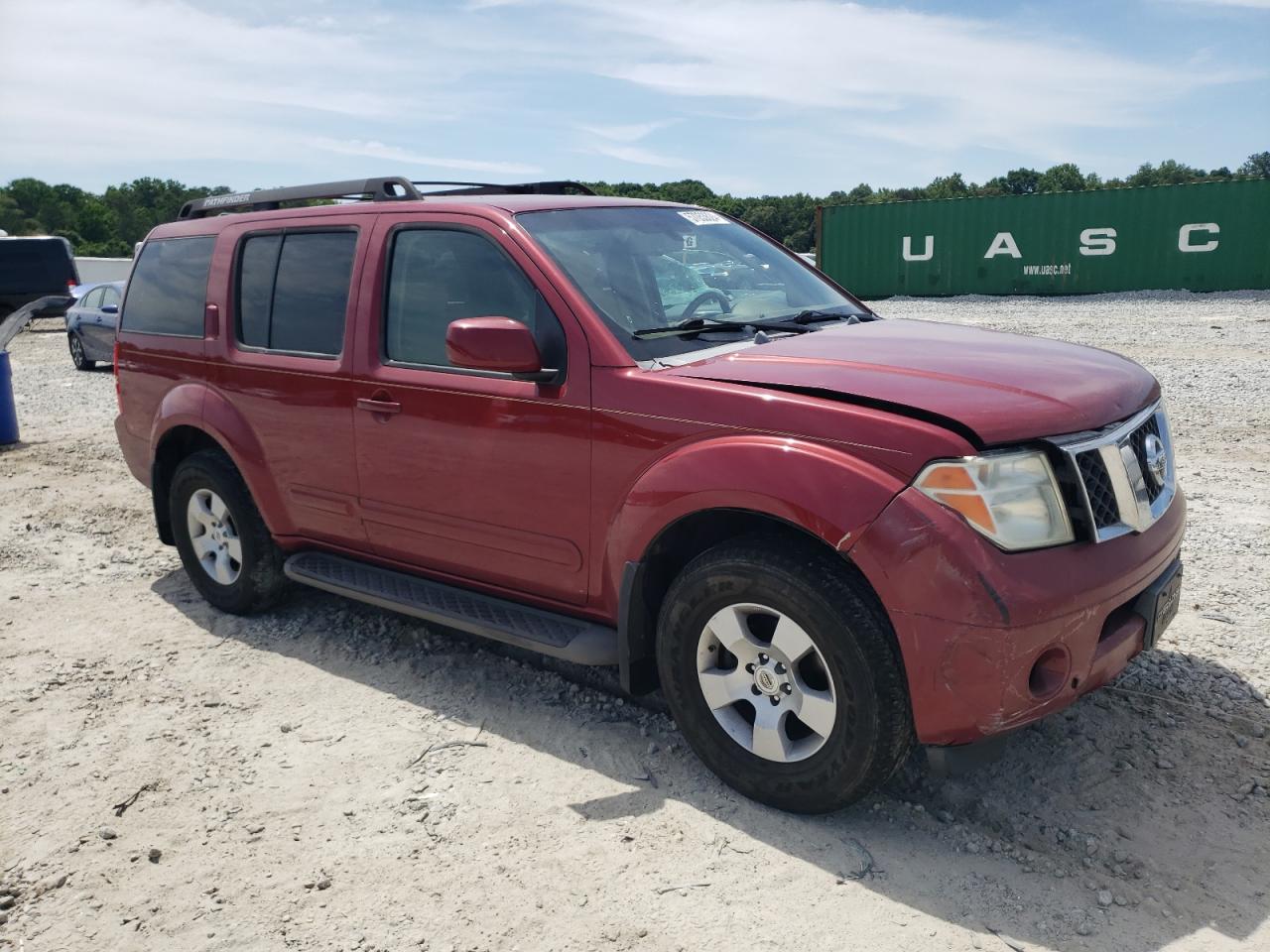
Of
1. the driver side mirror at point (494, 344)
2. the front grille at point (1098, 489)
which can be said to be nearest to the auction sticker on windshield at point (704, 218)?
the driver side mirror at point (494, 344)

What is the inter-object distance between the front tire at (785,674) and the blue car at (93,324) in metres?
14.9

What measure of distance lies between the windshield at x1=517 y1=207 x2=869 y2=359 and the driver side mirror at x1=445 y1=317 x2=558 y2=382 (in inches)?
11.5

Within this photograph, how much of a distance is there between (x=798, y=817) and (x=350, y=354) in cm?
245

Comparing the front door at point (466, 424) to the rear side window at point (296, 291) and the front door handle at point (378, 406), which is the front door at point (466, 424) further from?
the rear side window at point (296, 291)

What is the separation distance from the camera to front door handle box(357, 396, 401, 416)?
4.01m

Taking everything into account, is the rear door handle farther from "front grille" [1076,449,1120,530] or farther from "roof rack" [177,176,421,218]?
"front grille" [1076,449,1120,530]

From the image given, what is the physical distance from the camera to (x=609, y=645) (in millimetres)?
3504

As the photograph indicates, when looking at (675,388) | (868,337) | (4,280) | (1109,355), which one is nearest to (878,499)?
(675,388)

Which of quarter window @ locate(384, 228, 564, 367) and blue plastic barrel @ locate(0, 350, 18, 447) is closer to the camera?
quarter window @ locate(384, 228, 564, 367)

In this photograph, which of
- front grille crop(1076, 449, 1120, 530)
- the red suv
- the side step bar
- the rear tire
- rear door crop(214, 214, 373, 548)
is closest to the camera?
the red suv

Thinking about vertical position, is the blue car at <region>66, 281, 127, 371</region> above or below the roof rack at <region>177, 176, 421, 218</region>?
below

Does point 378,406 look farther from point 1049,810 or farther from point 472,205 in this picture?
A: point 1049,810

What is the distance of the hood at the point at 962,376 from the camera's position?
113 inches

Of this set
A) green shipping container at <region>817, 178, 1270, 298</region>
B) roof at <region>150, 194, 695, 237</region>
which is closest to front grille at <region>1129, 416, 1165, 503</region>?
roof at <region>150, 194, 695, 237</region>
